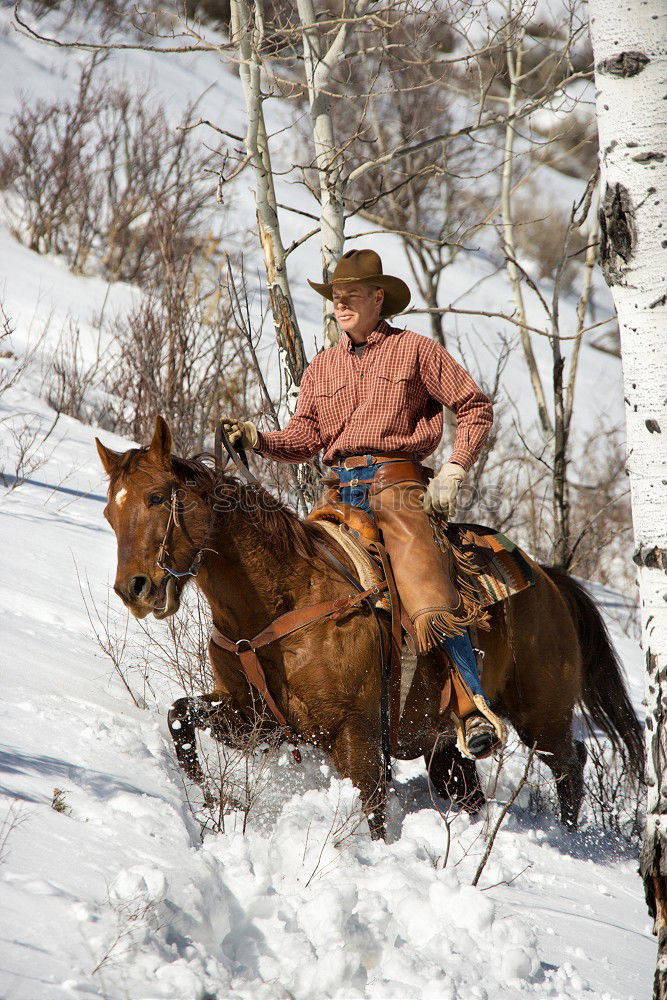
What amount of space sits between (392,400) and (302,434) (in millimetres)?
521

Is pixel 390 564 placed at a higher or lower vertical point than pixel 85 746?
higher

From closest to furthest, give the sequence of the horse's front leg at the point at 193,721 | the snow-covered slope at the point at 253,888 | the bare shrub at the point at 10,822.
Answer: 1. the snow-covered slope at the point at 253,888
2. the bare shrub at the point at 10,822
3. the horse's front leg at the point at 193,721

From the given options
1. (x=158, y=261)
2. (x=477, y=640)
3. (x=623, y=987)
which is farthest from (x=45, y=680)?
(x=158, y=261)

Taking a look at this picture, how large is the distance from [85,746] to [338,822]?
3.19ft

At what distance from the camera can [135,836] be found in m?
2.76

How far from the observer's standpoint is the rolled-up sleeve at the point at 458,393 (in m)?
3.96

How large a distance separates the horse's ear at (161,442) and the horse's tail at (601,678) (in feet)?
8.39

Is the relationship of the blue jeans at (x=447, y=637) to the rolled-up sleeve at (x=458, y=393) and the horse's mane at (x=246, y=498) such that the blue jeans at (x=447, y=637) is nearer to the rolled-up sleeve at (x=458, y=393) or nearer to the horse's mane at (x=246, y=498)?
the horse's mane at (x=246, y=498)

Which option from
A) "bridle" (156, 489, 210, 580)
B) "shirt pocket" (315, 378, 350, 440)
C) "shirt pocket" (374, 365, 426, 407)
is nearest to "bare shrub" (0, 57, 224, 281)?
"shirt pocket" (315, 378, 350, 440)

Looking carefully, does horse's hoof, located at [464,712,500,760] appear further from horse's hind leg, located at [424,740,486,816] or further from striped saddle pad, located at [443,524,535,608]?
horse's hind leg, located at [424,740,486,816]

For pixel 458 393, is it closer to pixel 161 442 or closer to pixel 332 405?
pixel 332 405

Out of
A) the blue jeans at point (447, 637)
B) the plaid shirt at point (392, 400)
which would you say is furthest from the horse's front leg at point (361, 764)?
the plaid shirt at point (392, 400)

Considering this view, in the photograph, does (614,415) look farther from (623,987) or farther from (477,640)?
(623,987)

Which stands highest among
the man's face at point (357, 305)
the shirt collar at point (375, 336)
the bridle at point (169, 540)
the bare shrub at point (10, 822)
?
the man's face at point (357, 305)
